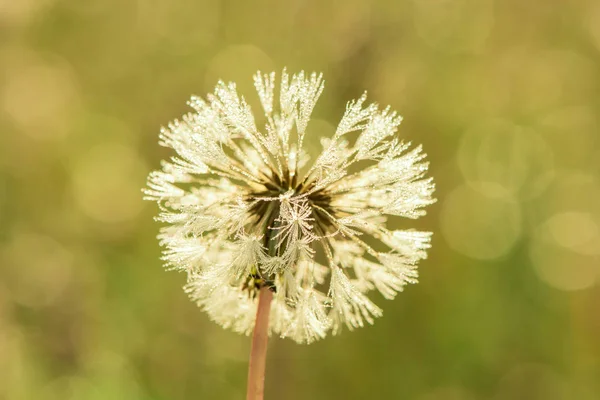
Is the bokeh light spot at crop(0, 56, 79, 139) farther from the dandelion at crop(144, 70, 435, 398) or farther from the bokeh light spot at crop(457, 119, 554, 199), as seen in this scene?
the dandelion at crop(144, 70, 435, 398)

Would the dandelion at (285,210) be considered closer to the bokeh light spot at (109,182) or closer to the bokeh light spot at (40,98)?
the bokeh light spot at (109,182)

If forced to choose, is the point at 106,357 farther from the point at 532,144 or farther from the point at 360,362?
the point at 532,144

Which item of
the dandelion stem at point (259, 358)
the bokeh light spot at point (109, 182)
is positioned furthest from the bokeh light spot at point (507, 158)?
the dandelion stem at point (259, 358)

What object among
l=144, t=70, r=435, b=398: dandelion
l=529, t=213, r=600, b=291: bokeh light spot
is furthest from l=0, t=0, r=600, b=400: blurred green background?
l=144, t=70, r=435, b=398: dandelion

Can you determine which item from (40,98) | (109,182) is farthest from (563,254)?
(40,98)

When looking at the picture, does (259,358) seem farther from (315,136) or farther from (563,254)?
(563,254)

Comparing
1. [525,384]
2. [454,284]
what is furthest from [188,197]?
[525,384]
